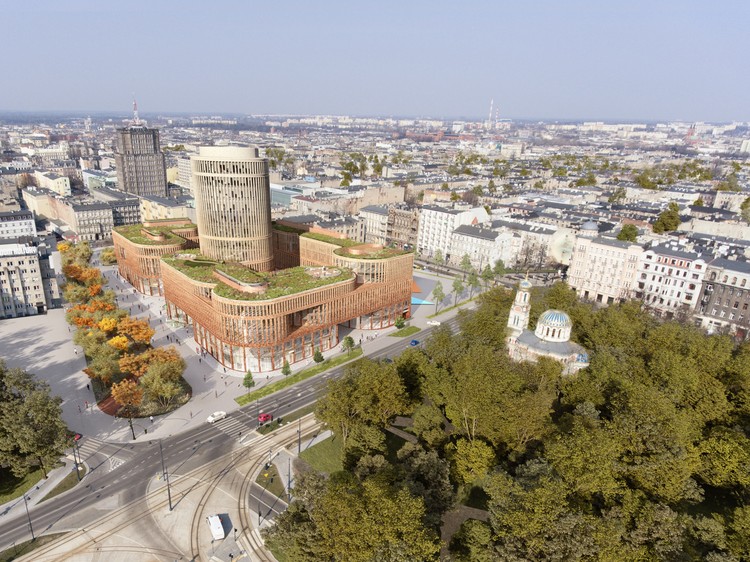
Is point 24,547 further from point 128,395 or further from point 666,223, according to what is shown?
point 666,223

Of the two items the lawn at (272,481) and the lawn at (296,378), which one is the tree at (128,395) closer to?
the lawn at (296,378)

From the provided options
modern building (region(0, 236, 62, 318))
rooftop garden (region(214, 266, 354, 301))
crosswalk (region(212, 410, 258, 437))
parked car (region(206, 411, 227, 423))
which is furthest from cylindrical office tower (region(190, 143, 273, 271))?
crosswalk (region(212, 410, 258, 437))

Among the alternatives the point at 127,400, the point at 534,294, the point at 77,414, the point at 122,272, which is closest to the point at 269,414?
the point at 127,400

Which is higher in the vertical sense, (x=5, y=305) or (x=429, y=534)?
(x=429, y=534)

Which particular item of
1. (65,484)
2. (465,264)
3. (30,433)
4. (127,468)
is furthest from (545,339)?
(465,264)

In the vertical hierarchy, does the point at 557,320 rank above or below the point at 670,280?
above

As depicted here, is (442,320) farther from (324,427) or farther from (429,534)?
(429,534)

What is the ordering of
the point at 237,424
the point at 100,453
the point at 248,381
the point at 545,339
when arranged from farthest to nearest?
the point at 248,381, the point at 545,339, the point at 237,424, the point at 100,453
